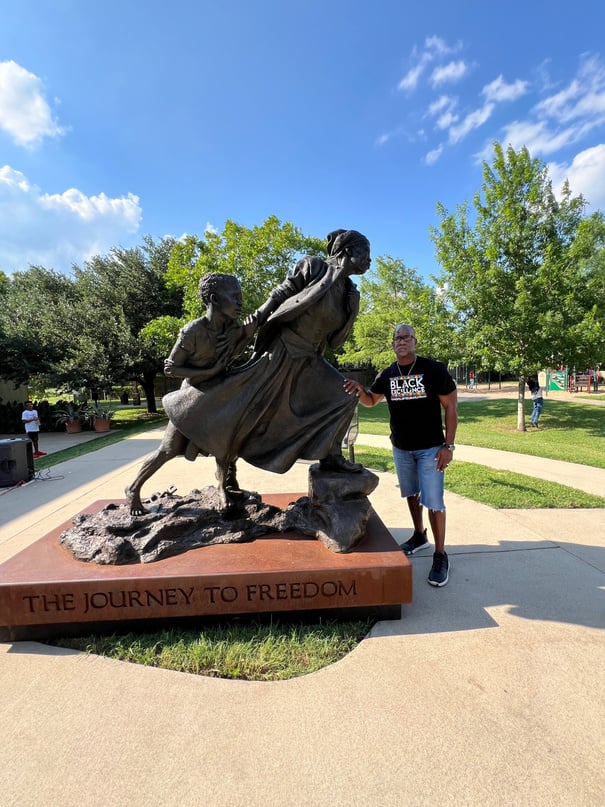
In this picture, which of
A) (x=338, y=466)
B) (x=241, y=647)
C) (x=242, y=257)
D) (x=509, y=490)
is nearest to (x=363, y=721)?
(x=241, y=647)

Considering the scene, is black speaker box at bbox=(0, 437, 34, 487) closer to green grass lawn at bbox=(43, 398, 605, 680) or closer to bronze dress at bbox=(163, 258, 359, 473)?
green grass lawn at bbox=(43, 398, 605, 680)

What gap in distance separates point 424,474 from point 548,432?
10.9 metres

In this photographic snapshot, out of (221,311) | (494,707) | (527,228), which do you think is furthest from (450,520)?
(527,228)

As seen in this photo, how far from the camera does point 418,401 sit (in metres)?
3.32

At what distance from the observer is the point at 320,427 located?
10.7 feet

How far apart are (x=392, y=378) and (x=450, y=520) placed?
2362 mm

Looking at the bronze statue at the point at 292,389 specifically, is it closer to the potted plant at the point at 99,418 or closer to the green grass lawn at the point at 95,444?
the green grass lawn at the point at 95,444

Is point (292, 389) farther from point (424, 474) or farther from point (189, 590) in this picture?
point (189, 590)

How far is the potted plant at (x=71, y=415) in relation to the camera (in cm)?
1617

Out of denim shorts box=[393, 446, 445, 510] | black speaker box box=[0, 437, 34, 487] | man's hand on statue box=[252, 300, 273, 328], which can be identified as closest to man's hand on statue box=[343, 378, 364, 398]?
denim shorts box=[393, 446, 445, 510]

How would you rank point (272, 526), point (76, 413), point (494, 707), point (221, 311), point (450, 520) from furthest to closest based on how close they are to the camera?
point (76, 413), point (450, 520), point (272, 526), point (221, 311), point (494, 707)

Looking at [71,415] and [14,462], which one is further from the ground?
[71,415]

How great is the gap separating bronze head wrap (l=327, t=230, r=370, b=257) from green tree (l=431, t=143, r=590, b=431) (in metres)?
9.49

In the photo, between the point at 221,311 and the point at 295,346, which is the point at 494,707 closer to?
the point at 295,346
